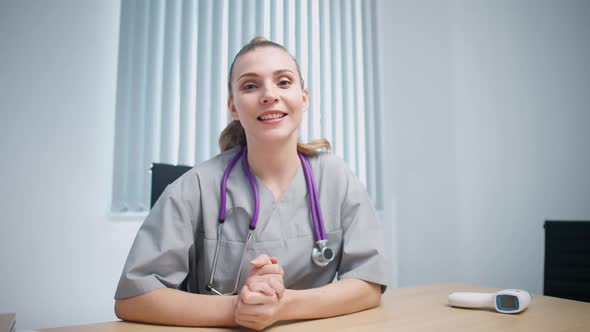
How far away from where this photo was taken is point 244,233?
0.97 metres

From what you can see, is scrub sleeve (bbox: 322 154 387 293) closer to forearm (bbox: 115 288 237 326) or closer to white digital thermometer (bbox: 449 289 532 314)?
white digital thermometer (bbox: 449 289 532 314)

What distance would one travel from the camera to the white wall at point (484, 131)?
2.30m

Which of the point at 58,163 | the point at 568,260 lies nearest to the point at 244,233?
the point at 568,260

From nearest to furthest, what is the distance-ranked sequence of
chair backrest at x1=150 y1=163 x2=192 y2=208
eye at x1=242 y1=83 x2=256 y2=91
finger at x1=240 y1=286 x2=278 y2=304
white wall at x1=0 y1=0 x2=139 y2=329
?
finger at x1=240 y1=286 x2=278 y2=304 → eye at x1=242 y1=83 x2=256 y2=91 → chair backrest at x1=150 y1=163 x2=192 y2=208 → white wall at x1=0 y1=0 x2=139 y2=329

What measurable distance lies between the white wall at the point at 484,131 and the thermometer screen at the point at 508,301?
1.75 m

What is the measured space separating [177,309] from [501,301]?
665 millimetres

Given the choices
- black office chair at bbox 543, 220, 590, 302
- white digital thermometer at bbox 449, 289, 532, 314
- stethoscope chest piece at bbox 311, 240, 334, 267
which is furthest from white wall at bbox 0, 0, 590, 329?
white digital thermometer at bbox 449, 289, 532, 314

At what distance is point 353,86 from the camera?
275 centimetres

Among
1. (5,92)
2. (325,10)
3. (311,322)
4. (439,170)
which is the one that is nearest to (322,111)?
(325,10)

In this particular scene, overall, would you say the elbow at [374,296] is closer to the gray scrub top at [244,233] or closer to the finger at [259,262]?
the gray scrub top at [244,233]

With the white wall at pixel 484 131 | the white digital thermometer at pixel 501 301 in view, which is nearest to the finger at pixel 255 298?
the white digital thermometer at pixel 501 301

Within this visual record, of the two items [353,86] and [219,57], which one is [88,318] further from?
[353,86]

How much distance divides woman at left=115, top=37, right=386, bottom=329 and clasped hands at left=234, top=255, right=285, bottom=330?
0.04 feet

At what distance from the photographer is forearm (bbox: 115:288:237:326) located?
0.77m
